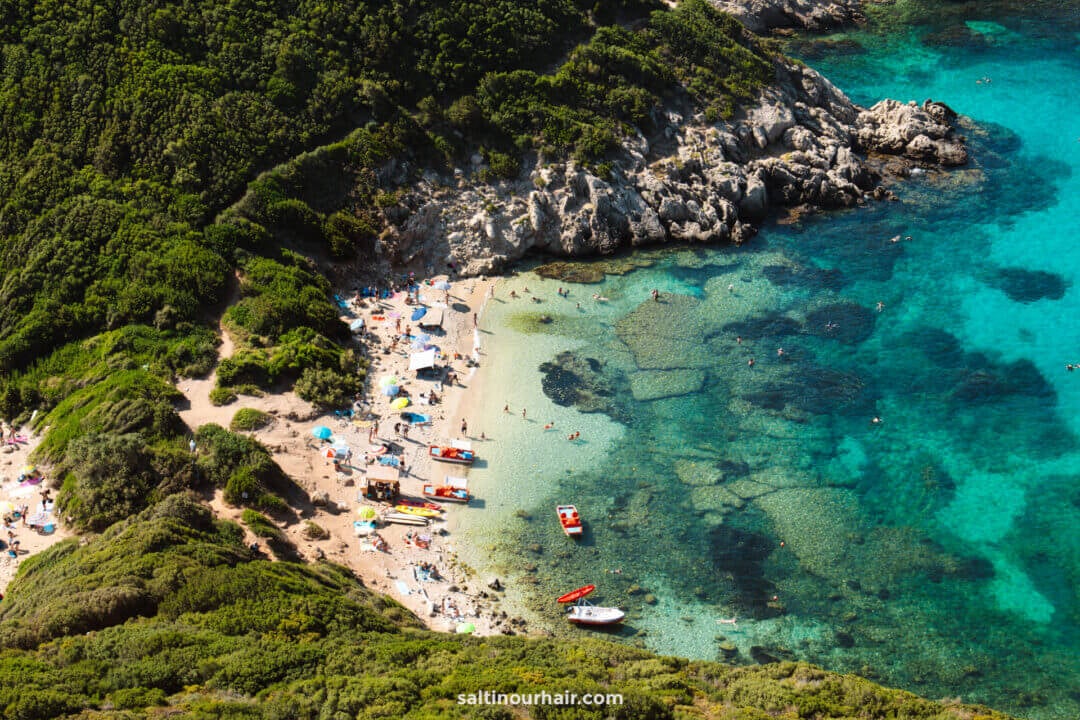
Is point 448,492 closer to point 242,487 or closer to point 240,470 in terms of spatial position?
point 242,487

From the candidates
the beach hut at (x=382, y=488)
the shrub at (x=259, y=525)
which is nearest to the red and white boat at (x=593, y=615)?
the beach hut at (x=382, y=488)

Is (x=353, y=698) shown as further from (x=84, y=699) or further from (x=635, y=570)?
(x=635, y=570)

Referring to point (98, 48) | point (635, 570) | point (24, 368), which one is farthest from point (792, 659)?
point (98, 48)

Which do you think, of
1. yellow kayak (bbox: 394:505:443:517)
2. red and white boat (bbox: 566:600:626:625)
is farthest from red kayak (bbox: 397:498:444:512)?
red and white boat (bbox: 566:600:626:625)

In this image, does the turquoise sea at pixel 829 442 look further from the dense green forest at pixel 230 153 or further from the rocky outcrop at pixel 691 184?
the dense green forest at pixel 230 153

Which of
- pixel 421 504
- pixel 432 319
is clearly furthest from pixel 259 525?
pixel 432 319

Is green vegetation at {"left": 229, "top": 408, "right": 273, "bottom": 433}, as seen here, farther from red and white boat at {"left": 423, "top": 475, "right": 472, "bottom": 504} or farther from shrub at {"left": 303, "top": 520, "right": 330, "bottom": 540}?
red and white boat at {"left": 423, "top": 475, "right": 472, "bottom": 504}
